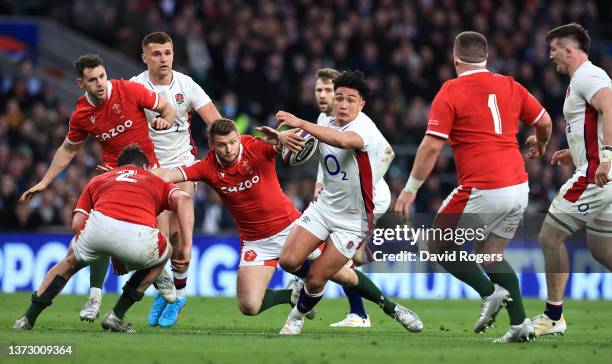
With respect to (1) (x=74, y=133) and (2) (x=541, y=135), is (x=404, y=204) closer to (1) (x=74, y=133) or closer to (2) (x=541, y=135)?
(2) (x=541, y=135)

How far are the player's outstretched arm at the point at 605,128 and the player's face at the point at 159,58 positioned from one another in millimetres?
4612

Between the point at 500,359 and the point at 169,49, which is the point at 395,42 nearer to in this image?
the point at 169,49

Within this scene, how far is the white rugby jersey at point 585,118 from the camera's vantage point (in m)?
9.80

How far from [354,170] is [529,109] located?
169 cm

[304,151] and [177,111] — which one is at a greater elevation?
[304,151]

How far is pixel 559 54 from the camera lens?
1005cm

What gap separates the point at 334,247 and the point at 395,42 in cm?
1264

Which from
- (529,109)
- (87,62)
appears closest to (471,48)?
(529,109)

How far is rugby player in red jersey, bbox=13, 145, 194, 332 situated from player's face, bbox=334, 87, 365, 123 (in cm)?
160

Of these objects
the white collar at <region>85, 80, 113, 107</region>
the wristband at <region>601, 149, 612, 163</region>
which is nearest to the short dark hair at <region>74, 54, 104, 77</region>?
the white collar at <region>85, 80, 113, 107</region>

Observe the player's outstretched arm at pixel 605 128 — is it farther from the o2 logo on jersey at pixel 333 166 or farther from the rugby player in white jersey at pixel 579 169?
the o2 logo on jersey at pixel 333 166

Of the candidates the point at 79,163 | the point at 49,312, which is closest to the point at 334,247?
the point at 49,312

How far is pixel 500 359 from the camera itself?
8469 mm

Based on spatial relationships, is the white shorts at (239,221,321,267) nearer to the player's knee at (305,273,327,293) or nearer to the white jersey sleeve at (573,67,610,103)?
the player's knee at (305,273,327,293)
